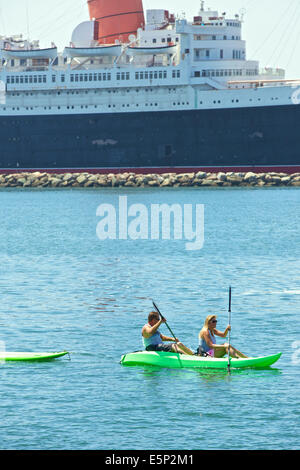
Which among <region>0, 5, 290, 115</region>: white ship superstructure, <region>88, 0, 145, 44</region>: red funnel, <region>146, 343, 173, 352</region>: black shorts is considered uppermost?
<region>88, 0, 145, 44</region>: red funnel

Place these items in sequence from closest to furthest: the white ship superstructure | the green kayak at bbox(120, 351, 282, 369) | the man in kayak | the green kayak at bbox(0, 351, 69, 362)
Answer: the green kayak at bbox(120, 351, 282, 369)
the man in kayak
the green kayak at bbox(0, 351, 69, 362)
the white ship superstructure

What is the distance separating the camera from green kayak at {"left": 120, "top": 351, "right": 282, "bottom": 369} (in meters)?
21.1

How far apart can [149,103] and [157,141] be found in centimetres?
387

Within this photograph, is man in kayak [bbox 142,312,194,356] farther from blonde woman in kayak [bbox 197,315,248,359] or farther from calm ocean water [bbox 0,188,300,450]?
calm ocean water [bbox 0,188,300,450]

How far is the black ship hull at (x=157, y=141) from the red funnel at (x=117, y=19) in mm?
10472

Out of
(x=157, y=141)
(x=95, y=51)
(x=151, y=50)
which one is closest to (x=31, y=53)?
(x=95, y=51)

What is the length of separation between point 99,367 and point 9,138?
80.3 metres

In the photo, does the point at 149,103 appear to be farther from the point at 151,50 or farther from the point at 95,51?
the point at 95,51

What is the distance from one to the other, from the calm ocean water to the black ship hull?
119ft

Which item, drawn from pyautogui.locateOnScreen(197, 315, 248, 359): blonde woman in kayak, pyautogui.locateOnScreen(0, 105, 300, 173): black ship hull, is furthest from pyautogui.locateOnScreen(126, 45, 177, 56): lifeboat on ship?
pyautogui.locateOnScreen(197, 315, 248, 359): blonde woman in kayak

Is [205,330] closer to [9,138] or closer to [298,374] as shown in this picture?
A: [298,374]

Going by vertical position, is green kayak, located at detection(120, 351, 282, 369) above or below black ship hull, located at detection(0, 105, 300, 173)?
below

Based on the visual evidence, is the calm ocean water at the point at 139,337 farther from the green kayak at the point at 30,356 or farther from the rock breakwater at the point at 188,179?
the rock breakwater at the point at 188,179
